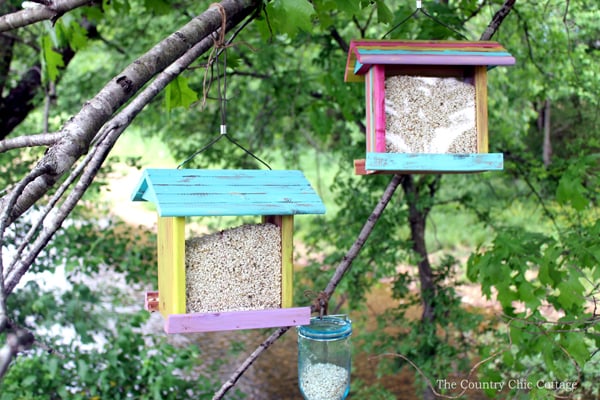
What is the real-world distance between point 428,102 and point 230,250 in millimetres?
868

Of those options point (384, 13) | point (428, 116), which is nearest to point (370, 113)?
point (428, 116)

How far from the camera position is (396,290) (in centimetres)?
549

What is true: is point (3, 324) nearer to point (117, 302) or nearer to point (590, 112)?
point (117, 302)

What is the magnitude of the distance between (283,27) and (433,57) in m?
0.51

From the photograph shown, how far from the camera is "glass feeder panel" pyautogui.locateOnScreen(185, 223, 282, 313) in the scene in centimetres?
212

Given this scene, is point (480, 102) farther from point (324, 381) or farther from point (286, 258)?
point (324, 381)

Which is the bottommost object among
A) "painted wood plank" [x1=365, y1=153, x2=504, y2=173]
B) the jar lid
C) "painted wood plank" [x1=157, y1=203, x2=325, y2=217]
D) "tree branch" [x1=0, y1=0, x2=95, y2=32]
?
the jar lid

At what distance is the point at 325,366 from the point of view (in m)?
2.46

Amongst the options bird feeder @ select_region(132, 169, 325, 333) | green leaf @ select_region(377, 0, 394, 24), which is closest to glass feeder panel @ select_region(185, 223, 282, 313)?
bird feeder @ select_region(132, 169, 325, 333)

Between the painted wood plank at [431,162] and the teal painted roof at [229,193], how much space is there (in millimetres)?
236

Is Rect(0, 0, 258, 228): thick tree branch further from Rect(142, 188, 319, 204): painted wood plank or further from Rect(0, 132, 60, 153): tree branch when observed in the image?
Rect(142, 188, 319, 204): painted wood plank

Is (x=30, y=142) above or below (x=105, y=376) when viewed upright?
above

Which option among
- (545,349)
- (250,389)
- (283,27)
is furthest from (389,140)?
(250,389)

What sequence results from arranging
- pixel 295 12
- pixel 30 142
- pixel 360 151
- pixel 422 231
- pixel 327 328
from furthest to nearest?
pixel 422 231, pixel 360 151, pixel 327 328, pixel 295 12, pixel 30 142
